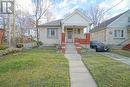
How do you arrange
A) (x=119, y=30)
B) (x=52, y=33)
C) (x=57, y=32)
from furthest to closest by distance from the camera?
(x=119, y=30) < (x=52, y=33) < (x=57, y=32)

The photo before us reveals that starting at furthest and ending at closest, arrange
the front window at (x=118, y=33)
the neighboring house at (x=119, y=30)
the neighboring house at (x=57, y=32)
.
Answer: the front window at (x=118, y=33) → the neighboring house at (x=119, y=30) → the neighboring house at (x=57, y=32)

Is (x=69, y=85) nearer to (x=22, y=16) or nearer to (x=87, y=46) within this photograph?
(x=87, y=46)

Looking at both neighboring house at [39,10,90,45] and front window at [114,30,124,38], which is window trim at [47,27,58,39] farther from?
front window at [114,30,124,38]

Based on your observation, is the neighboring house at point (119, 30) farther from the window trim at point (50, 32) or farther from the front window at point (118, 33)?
the window trim at point (50, 32)

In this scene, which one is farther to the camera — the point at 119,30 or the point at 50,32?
the point at 119,30

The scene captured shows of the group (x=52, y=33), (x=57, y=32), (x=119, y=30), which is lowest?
(x=52, y=33)

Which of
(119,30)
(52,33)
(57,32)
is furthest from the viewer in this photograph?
(119,30)

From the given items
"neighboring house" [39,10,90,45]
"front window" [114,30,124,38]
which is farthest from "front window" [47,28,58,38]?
"front window" [114,30,124,38]

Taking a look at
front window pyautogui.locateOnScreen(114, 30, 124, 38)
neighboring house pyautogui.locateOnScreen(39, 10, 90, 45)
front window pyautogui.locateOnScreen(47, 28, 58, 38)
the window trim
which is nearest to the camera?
neighboring house pyautogui.locateOnScreen(39, 10, 90, 45)

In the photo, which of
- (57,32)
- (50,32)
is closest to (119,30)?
(57,32)

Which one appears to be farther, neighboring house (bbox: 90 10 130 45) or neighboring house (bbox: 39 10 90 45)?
neighboring house (bbox: 90 10 130 45)

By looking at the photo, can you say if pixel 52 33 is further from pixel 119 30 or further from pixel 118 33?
pixel 119 30

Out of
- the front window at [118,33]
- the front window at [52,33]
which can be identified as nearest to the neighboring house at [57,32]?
the front window at [52,33]

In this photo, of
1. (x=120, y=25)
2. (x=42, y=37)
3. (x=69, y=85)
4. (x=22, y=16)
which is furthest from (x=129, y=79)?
(x=22, y=16)
